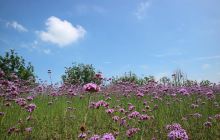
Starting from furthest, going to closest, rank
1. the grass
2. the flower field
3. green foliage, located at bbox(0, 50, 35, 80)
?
green foliage, located at bbox(0, 50, 35, 80), the grass, the flower field

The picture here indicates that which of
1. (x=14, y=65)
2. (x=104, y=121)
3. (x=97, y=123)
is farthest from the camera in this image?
(x=14, y=65)

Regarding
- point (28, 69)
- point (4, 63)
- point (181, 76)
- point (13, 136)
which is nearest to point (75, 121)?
point (13, 136)

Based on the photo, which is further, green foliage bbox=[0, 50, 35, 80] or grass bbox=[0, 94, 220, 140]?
green foliage bbox=[0, 50, 35, 80]

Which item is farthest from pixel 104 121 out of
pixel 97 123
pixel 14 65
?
pixel 14 65

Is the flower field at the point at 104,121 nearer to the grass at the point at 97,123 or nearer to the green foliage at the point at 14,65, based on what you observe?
the grass at the point at 97,123

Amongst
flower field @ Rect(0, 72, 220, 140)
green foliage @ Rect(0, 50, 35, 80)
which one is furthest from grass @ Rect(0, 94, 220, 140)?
green foliage @ Rect(0, 50, 35, 80)

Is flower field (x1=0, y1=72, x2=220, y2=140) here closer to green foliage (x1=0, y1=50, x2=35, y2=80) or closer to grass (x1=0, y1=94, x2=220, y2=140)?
grass (x1=0, y1=94, x2=220, y2=140)

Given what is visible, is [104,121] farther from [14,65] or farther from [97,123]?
[14,65]

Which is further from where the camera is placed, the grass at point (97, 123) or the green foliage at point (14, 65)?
the green foliage at point (14, 65)

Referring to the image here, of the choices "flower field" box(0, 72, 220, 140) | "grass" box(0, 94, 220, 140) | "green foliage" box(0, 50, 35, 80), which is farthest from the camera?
"green foliage" box(0, 50, 35, 80)

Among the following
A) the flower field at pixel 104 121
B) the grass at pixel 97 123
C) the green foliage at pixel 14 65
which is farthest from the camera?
the green foliage at pixel 14 65

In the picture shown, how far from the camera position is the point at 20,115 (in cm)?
850

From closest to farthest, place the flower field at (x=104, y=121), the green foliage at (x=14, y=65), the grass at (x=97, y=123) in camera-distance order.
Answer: the flower field at (x=104, y=121) < the grass at (x=97, y=123) < the green foliage at (x=14, y=65)

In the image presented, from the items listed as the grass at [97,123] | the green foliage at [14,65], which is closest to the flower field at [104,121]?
the grass at [97,123]
